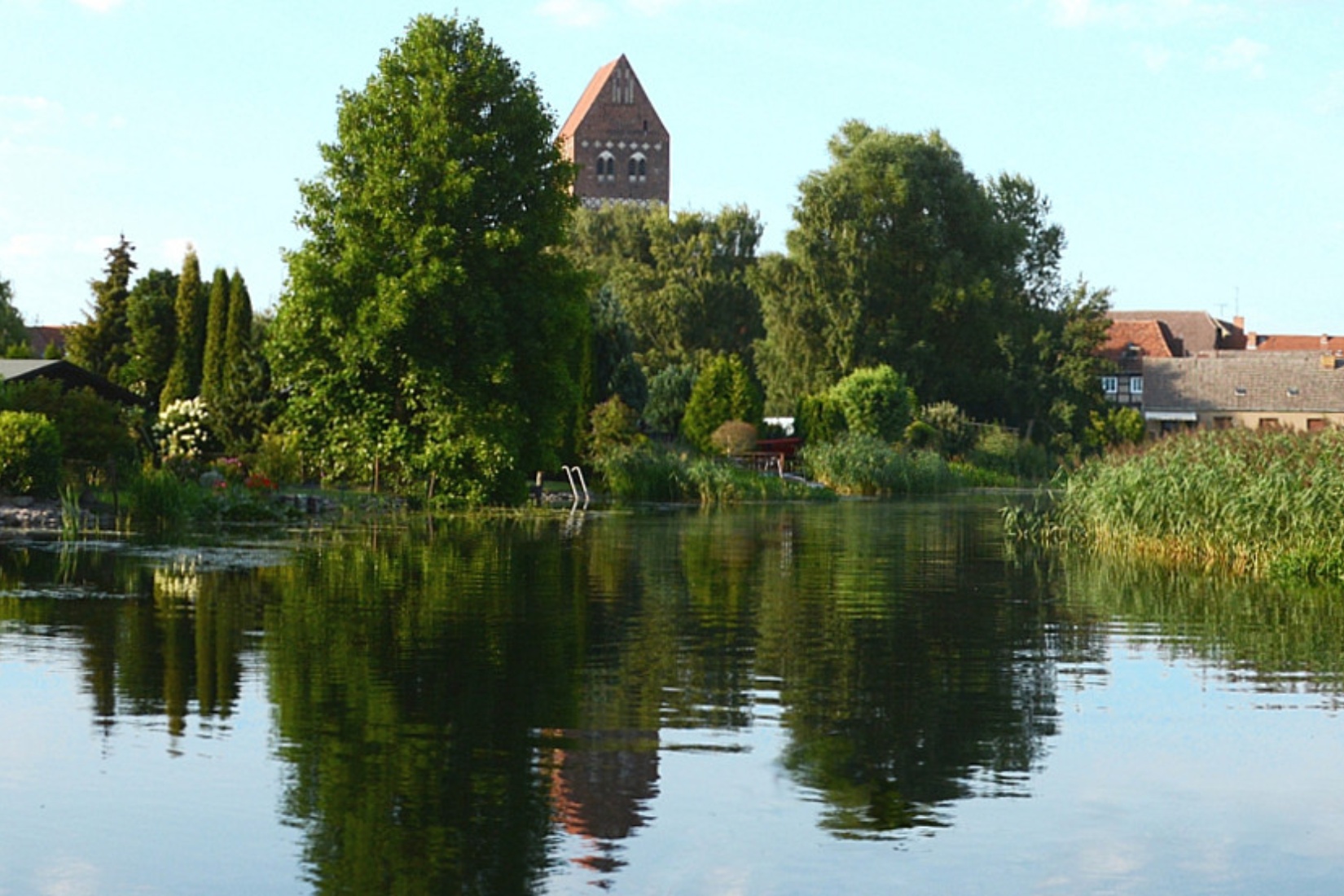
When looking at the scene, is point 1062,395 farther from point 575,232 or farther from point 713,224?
point 575,232

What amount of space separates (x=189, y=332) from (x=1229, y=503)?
1341 inches

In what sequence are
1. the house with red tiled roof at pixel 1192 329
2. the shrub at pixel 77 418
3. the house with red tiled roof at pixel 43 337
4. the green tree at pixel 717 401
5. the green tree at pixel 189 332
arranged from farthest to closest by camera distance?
the house with red tiled roof at pixel 1192 329 < the house with red tiled roof at pixel 43 337 < the green tree at pixel 717 401 < the green tree at pixel 189 332 < the shrub at pixel 77 418

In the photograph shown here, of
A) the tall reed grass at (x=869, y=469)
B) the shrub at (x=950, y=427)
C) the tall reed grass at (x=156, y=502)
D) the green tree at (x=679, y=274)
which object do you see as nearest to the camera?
the tall reed grass at (x=156, y=502)

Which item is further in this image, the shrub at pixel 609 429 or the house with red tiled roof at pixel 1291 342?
the house with red tiled roof at pixel 1291 342

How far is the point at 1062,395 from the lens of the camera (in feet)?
263

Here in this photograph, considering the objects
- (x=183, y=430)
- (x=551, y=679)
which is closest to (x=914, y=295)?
(x=183, y=430)

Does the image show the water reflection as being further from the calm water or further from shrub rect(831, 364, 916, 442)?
shrub rect(831, 364, 916, 442)

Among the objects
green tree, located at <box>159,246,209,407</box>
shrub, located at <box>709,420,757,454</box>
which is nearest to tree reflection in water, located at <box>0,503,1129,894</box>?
green tree, located at <box>159,246,209,407</box>

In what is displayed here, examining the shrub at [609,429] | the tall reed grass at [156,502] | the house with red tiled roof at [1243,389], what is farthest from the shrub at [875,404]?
the house with red tiled roof at [1243,389]

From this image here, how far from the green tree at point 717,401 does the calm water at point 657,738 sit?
3643 centimetres

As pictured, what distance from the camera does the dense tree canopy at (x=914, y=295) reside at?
7881 cm

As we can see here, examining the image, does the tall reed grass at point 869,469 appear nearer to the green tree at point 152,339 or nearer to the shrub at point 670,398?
the shrub at point 670,398

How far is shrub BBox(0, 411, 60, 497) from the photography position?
100ft

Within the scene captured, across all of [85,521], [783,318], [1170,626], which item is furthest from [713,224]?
[1170,626]
